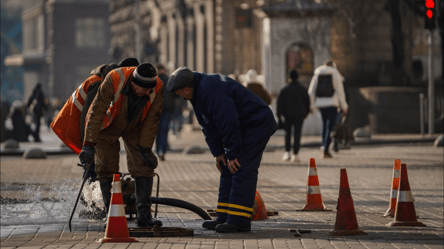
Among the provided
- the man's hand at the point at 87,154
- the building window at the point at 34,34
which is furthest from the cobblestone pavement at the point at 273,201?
the building window at the point at 34,34

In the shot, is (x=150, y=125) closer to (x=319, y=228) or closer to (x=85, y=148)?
(x=85, y=148)

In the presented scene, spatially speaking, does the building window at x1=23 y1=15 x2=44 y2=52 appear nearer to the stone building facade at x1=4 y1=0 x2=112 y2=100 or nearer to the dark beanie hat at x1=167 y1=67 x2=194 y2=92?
the stone building facade at x1=4 y1=0 x2=112 y2=100

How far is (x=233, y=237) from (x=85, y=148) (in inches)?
58.1

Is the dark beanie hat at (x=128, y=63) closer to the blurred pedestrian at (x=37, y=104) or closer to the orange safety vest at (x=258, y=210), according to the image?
the orange safety vest at (x=258, y=210)

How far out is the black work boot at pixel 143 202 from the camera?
7.72 metres

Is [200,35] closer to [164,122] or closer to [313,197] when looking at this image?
[164,122]

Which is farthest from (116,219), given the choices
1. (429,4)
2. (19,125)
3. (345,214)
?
(19,125)

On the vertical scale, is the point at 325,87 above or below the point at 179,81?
below

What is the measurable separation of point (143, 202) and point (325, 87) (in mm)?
9436

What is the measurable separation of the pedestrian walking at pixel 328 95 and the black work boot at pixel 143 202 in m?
9.36

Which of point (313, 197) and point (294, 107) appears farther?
point (294, 107)

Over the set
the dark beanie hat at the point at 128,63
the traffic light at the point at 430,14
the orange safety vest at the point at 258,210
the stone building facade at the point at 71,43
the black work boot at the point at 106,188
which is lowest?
the orange safety vest at the point at 258,210

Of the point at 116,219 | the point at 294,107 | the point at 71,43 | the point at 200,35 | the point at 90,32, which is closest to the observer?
the point at 116,219

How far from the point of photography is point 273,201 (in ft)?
33.8
